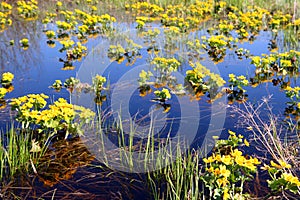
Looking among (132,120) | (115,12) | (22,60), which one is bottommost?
(132,120)

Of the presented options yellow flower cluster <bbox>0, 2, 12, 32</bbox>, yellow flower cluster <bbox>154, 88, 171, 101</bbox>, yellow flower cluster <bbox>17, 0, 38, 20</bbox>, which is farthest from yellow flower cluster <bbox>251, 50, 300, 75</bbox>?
yellow flower cluster <bbox>17, 0, 38, 20</bbox>

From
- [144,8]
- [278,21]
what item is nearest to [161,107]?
[278,21]

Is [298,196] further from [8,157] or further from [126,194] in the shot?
[8,157]

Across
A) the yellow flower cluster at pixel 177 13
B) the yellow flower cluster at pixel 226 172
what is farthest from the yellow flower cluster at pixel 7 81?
the yellow flower cluster at pixel 177 13

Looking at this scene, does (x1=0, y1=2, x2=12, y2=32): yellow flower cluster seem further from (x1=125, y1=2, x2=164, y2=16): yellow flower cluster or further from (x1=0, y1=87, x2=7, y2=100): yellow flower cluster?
(x1=0, y1=87, x2=7, y2=100): yellow flower cluster

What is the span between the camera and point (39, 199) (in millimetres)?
2590

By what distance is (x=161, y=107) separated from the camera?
→ 4227 millimetres

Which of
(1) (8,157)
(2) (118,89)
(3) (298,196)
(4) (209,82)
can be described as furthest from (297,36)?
(1) (8,157)

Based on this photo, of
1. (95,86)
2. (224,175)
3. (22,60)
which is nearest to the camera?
(224,175)

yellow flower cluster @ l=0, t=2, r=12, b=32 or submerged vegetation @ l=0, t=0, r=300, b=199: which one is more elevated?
yellow flower cluster @ l=0, t=2, r=12, b=32

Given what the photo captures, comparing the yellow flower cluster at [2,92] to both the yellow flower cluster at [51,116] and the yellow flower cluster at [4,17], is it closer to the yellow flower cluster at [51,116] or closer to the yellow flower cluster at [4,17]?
the yellow flower cluster at [51,116]

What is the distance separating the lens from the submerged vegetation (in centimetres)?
270

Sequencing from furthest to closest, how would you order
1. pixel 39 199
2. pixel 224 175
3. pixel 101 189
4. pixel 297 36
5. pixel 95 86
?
pixel 297 36, pixel 95 86, pixel 101 189, pixel 39 199, pixel 224 175

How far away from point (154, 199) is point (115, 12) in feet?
27.6
